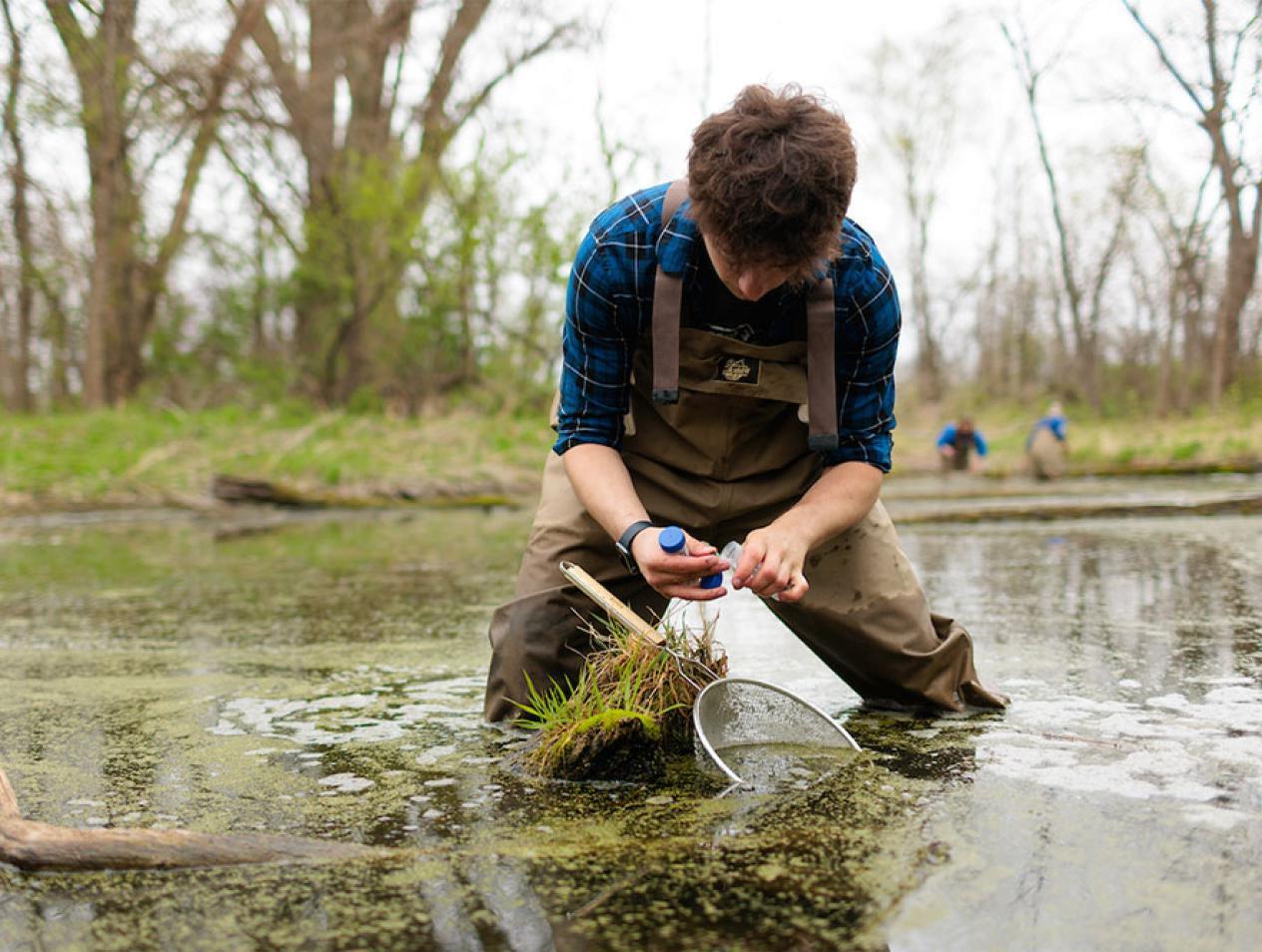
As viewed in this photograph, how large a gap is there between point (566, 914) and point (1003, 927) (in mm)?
587

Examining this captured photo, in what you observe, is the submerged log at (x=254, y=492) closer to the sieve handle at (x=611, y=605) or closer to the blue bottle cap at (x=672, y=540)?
the sieve handle at (x=611, y=605)

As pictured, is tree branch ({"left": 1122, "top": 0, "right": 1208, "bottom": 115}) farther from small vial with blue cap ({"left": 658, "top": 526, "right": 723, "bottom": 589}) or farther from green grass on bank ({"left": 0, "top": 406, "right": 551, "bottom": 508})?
small vial with blue cap ({"left": 658, "top": 526, "right": 723, "bottom": 589})

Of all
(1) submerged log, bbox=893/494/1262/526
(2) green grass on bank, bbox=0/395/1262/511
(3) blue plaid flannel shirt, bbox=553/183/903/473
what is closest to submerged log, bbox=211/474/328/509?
(2) green grass on bank, bbox=0/395/1262/511

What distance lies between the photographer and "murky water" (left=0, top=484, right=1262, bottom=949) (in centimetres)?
154

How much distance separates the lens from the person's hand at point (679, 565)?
2.21 m

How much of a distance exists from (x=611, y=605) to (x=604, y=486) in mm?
264

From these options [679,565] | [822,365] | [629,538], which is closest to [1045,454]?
[822,365]

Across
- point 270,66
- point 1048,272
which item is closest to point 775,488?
point 270,66

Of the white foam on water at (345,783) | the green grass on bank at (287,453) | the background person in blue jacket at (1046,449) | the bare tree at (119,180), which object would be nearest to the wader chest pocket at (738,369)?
the white foam on water at (345,783)

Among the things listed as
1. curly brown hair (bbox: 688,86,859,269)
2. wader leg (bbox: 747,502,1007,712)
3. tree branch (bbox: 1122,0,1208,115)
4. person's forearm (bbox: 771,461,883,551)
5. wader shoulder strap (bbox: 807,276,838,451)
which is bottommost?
wader leg (bbox: 747,502,1007,712)

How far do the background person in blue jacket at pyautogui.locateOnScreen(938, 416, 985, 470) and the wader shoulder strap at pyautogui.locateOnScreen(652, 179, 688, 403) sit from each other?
533 inches

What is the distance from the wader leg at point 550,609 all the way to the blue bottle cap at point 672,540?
47 cm

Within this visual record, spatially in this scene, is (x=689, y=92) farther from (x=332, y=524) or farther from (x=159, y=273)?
(x=332, y=524)

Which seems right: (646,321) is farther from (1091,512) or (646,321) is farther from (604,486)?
(1091,512)
